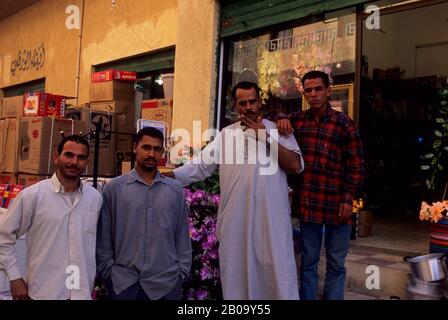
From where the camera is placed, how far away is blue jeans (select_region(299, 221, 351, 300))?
3168 mm

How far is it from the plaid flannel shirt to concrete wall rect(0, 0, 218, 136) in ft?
11.9

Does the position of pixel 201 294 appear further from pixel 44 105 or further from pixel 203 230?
pixel 44 105

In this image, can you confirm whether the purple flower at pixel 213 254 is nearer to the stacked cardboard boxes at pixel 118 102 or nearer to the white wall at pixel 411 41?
the stacked cardboard boxes at pixel 118 102

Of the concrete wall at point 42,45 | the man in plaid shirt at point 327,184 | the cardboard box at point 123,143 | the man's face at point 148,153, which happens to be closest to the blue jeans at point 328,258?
the man in plaid shirt at point 327,184

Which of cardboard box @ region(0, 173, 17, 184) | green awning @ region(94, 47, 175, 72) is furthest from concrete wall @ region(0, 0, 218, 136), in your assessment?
cardboard box @ region(0, 173, 17, 184)

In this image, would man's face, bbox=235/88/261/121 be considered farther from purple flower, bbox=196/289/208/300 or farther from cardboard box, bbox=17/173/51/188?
cardboard box, bbox=17/173/51/188

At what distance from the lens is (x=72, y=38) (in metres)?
10.4

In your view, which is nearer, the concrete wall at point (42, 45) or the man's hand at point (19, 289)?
the man's hand at point (19, 289)

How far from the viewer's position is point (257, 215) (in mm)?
2873

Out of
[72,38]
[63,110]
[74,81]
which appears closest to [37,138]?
[63,110]

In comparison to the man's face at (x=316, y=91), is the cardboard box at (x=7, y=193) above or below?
below

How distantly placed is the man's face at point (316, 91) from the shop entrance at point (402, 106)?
497 centimetres

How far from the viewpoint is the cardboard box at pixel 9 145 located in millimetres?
7059
